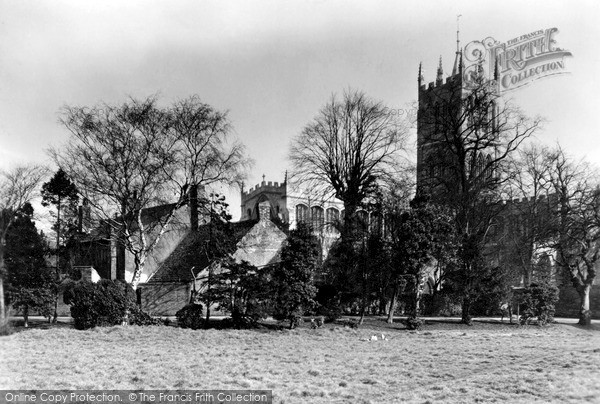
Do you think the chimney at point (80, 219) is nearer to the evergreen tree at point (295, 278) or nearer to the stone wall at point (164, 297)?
the stone wall at point (164, 297)

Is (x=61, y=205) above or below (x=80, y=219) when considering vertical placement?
above

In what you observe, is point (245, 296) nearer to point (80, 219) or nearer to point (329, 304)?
point (329, 304)

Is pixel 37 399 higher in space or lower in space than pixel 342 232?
lower

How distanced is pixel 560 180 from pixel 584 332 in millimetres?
9523

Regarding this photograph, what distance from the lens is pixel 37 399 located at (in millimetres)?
9148

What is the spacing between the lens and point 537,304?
88.1 feet

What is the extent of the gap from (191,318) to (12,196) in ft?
27.7

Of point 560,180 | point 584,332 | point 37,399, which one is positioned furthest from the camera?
point 560,180

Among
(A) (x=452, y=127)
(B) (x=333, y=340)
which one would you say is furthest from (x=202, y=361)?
(A) (x=452, y=127)

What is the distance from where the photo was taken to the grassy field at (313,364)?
10.3m


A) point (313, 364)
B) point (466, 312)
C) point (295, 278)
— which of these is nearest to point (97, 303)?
point (295, 278)

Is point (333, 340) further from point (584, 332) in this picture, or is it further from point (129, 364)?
point (584, 332)

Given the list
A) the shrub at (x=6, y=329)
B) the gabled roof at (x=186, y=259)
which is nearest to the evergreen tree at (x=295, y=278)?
the shrub at (x=6, y=329)

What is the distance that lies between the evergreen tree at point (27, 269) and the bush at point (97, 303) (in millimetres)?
2168
